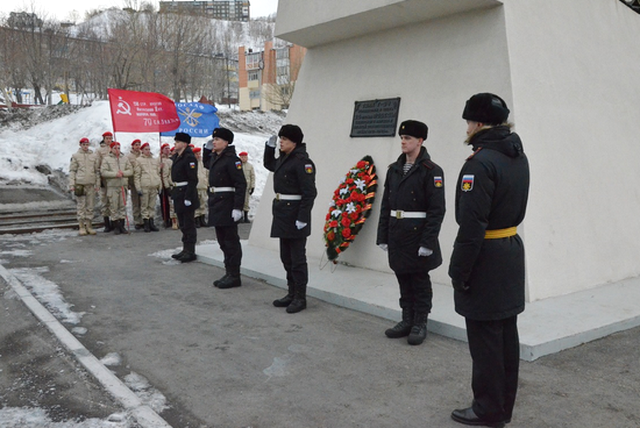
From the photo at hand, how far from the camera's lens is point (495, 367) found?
9.86 feet

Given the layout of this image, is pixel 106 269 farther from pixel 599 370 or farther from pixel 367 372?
pixel 599 370

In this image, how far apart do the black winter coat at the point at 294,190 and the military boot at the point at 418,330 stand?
1.55m

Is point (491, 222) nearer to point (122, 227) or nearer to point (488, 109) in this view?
point (488, 109)

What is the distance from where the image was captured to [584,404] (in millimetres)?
3381

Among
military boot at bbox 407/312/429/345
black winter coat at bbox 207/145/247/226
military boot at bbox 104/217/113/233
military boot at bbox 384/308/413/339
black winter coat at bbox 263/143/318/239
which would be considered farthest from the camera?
military boot at bbox 104/217/113/233

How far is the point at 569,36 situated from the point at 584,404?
460cm

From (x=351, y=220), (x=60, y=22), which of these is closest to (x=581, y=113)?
(x=351, y=220)

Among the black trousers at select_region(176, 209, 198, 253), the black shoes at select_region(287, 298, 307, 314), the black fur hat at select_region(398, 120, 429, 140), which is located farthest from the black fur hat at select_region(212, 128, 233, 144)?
the black fur hat at select_region(398, 120, 429, 140)

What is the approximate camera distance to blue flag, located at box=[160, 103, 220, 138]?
1302 cm

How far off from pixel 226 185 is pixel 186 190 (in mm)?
1678

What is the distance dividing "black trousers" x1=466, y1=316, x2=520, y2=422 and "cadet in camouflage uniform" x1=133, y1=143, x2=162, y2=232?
390 inches

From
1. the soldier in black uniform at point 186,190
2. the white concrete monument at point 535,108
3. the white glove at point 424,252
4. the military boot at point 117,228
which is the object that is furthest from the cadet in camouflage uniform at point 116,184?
the white glove at point 424,252

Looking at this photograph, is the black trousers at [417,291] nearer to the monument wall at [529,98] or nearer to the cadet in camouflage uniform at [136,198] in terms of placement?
the monument wall at [529,98]

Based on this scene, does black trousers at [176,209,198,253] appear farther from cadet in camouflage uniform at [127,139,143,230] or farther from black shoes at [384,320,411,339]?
black shoes at [384,320,411,339]
